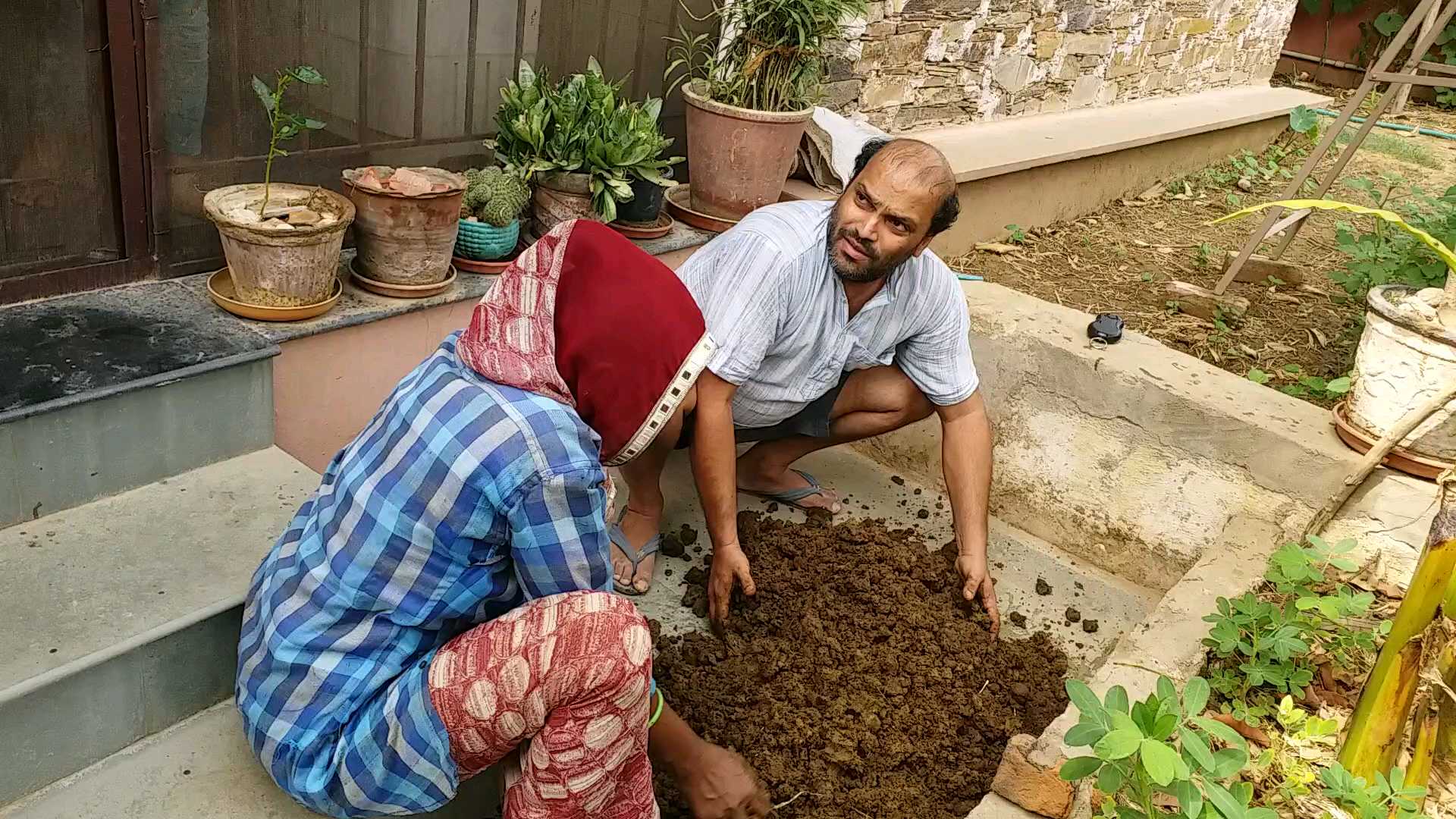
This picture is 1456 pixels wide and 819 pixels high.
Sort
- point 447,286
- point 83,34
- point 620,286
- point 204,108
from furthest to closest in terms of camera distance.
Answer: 1. point 447,286
2. point 204,108
3. point 83,34
4. point 620,286

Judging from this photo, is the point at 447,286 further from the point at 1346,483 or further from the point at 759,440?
the point at 1346,483

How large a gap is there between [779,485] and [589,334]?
1876mm

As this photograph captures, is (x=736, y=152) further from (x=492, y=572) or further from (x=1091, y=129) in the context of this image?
(x=1091, y=129)

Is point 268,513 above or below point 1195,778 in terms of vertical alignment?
below

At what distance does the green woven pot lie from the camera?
3205mm

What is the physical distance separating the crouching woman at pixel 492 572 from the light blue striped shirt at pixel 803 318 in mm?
849

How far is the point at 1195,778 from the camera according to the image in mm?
1690

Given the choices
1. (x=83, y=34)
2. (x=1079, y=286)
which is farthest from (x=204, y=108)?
(x=1079, y=286)

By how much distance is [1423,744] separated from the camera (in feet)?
6.59

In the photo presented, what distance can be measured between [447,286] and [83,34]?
3.42ft

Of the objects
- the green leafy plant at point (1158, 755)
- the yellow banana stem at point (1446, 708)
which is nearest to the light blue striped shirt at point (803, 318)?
the green leafy plant at point (1158, 755)

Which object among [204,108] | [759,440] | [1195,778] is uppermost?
[204,108]

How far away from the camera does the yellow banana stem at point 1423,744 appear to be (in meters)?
2.00

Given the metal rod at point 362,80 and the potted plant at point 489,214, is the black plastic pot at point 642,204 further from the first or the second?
the metal rod at point 362,80
